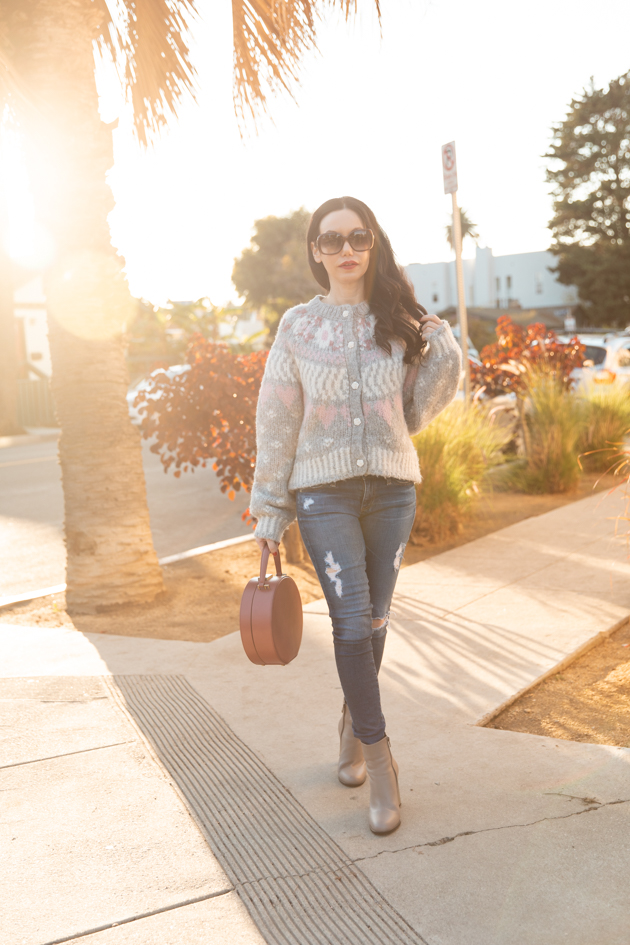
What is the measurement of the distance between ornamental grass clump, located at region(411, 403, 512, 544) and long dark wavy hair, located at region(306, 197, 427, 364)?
378cm

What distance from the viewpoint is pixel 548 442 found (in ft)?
29.2

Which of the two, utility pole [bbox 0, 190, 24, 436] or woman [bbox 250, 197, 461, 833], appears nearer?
woman [bbox 250, 197, 461, 833]

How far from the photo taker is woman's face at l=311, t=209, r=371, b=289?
2936mm

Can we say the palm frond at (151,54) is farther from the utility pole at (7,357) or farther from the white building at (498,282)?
the white building at (498,282)

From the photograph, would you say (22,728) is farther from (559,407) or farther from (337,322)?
(559,407)

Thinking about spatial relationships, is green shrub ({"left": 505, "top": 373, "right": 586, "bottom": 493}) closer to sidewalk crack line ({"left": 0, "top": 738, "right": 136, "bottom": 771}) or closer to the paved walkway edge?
the paved walkway edge

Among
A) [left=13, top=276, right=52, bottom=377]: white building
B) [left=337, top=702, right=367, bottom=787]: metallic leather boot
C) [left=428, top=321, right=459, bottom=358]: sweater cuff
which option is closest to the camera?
[left=428, top=321, right=459, bottom=358]: sweater cuff

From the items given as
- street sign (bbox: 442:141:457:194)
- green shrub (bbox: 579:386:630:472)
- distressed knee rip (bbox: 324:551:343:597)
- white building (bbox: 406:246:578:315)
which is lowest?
green shrub (bbox: 579:386:630:472)

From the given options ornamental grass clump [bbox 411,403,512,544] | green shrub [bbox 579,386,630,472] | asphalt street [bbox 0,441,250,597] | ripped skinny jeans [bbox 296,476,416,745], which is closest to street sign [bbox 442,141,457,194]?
ornamental grass clump [bbox 411,403,512,544]

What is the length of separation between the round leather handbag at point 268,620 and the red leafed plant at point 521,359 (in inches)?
284

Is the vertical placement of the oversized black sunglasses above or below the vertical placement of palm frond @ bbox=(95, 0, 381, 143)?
below

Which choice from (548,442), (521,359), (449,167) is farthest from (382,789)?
(521,359)

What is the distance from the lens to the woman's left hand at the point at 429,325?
9.59 feet

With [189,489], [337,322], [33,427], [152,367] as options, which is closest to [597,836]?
[337,322]
